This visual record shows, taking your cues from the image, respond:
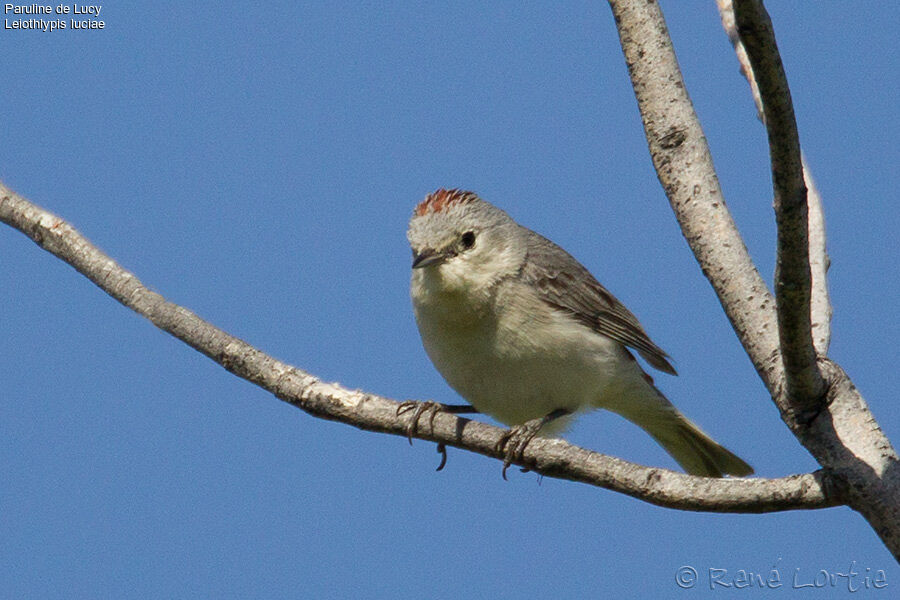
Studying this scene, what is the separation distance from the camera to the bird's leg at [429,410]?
4656mm

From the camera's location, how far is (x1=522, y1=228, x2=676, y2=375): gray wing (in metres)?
6.26

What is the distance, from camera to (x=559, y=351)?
231 inches

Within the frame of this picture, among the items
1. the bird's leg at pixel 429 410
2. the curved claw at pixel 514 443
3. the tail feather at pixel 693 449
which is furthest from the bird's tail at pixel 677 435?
the curved claw at pixel 514 443

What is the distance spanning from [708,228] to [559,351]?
148 cm

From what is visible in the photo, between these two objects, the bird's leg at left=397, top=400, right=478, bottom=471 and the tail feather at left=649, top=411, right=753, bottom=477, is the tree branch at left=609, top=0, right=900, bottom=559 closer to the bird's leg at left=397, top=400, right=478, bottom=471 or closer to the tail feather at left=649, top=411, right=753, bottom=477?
the bird's leg at left=397, top=400, right=478, bottom=471

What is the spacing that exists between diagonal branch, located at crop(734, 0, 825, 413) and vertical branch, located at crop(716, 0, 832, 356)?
1.38ft

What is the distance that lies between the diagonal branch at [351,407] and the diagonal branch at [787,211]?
409 millimetres

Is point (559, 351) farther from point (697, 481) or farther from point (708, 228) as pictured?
point (697, 481)

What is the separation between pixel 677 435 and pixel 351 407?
2986 millimetres

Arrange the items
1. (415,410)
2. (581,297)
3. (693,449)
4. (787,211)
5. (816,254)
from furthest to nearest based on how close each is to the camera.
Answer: (693,449), (581,297), (415,410), (816,254), (787,211)

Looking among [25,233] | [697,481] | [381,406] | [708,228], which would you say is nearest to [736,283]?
[708,228]

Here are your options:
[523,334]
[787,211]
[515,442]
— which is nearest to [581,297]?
[523,334]

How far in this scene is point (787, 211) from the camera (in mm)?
3174

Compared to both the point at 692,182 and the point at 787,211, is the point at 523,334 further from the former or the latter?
the point at 787,211
